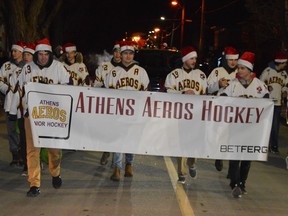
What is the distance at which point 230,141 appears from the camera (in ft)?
23.0

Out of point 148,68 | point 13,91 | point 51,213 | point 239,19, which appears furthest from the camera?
point 239,19

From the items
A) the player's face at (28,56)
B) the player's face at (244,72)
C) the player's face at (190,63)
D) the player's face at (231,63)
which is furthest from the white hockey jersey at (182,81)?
the player's face at (28,56)

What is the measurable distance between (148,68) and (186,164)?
294 inches

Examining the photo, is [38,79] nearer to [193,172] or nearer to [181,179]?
[181,179]

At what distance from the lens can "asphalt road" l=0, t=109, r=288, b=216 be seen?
20.6 feet

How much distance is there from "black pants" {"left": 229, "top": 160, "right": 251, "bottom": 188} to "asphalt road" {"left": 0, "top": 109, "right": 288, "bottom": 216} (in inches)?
8.9

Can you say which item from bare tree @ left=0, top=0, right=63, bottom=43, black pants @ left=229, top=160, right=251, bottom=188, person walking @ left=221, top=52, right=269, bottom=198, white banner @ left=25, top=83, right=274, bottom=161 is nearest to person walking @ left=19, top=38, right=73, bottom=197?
white banner @ left=25, top=83, right=274, bottom=161

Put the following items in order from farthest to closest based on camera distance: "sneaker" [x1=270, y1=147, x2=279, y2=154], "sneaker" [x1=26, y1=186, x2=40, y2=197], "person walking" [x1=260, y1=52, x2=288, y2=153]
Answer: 1. "sneaker" [x1=270, y1=147, x2=279, y2=154]
2. "person walking" [x1=260, y1=52, x2=288, y2=153]
3. "sneaker" [x1=26, y1=186, x2=40, y2=197]

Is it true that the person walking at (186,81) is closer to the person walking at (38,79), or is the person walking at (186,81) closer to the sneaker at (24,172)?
the person walking at (38,79)

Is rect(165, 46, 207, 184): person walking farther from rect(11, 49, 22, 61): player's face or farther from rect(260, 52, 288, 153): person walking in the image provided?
rect(260, 52, 288, 153): person walking

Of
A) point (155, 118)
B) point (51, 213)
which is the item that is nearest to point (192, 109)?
point (155, 118)

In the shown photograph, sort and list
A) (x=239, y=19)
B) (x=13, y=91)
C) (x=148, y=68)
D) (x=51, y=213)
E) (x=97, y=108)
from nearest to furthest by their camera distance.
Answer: (x=51, y=213)
(x=97, y=108)
(x=13, y=91)
(x=148, y=68)
(x=239, y=19)

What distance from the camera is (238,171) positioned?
23.2 feet

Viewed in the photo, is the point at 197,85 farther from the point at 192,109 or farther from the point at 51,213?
the point at 51,213
